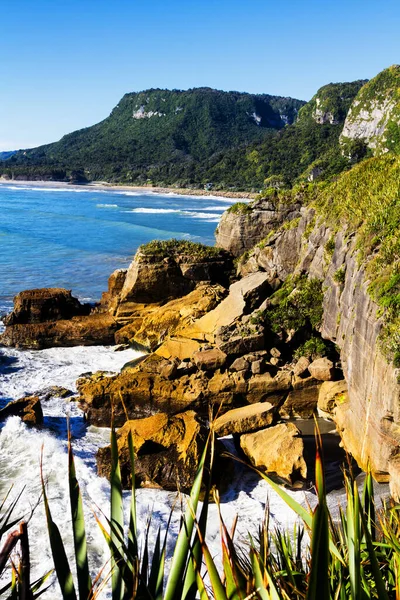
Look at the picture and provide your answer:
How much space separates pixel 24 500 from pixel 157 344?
902cm

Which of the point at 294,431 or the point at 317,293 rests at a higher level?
the point at 317,293

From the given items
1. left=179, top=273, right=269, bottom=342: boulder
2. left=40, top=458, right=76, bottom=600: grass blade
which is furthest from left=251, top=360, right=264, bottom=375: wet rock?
left=40, top=458, right=76, bottom=600: grass blade

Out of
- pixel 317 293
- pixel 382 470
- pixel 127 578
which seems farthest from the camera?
pixel 317 293

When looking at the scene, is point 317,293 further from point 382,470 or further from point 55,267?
point 55,267

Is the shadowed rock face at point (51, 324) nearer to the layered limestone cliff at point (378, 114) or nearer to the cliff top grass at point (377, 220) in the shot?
the cliff top grass at point (377, 220)

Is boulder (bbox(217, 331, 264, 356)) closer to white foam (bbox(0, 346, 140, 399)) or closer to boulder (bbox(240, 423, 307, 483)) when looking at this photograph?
boulder (bbox(240, 423, 307, 483))

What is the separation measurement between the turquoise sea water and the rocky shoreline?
6.98 metres

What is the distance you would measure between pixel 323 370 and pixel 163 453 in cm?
488

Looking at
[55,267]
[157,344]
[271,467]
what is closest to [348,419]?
[271,467]

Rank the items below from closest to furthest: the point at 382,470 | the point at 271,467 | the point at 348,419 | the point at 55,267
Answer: the point at 382,470 → the point at 271,467 → the point at 348,419 → the point at 55,267

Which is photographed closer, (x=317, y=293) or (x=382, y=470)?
(x=382, y=470)

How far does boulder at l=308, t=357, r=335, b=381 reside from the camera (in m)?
14.2

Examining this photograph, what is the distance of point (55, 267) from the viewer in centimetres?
3516

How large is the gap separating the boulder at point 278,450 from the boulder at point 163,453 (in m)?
1.09
